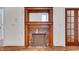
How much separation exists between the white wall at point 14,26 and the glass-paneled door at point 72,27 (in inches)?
13.2

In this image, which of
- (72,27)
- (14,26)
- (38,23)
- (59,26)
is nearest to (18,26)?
(14,26)

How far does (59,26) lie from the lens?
0.90 meters

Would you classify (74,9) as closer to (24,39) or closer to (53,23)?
(53,23)

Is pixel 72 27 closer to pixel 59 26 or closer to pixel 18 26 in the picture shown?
pixel 59 26

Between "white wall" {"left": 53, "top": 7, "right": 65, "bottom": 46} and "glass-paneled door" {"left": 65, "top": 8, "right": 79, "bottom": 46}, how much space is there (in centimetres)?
3

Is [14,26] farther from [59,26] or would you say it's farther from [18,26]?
[59,26]

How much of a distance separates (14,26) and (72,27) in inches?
17.5

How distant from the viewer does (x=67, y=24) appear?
0.90 metres

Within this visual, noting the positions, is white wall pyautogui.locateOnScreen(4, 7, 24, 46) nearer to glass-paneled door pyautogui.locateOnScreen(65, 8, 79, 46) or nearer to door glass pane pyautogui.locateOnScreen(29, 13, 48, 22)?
door glass pane pyautogui.locateOnScreen(29, 13, 48, 22)

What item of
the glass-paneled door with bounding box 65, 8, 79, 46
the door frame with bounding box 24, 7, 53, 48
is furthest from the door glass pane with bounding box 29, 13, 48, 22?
the glass-paneled door with bounding box 65, 8, 79, 46

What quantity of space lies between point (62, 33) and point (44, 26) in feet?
0.47

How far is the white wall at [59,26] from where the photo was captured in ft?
2.84

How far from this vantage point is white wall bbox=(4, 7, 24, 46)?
33.7 inches
